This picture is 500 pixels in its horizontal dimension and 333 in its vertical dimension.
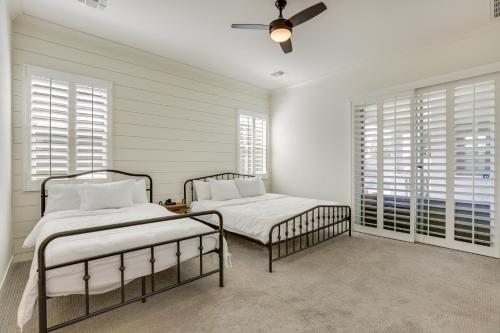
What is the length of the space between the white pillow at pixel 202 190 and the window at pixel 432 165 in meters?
2.73

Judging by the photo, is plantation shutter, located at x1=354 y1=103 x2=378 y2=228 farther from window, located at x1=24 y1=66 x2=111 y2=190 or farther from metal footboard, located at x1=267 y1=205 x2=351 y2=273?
window, located at x1=24 y1=66 x2=111 y2=190

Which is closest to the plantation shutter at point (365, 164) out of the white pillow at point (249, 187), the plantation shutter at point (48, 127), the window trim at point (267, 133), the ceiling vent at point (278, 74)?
the ceiling vent at point (278, 74)

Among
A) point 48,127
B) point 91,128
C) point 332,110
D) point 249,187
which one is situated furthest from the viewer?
point 332,110

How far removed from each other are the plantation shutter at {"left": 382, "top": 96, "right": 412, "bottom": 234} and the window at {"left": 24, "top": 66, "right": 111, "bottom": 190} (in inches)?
177

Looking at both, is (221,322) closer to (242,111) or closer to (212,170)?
(212,170)

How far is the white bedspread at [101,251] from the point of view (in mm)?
1779

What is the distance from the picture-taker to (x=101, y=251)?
1938 mm

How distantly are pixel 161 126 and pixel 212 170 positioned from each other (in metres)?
1.35

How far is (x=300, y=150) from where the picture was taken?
18.7 feet

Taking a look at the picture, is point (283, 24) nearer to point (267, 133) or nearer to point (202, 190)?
point (202, 190)

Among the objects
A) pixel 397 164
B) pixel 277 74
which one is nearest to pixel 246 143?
pixel 277 74

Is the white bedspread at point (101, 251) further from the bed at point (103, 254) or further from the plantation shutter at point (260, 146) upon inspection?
the plantation shutter at point (260, 146)

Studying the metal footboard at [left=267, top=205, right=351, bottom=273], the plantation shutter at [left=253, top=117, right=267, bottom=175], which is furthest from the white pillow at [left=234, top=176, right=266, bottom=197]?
the metal footboard at [left=267, top=205, right=351, bottom=273]

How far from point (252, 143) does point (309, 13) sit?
11.7 feet
